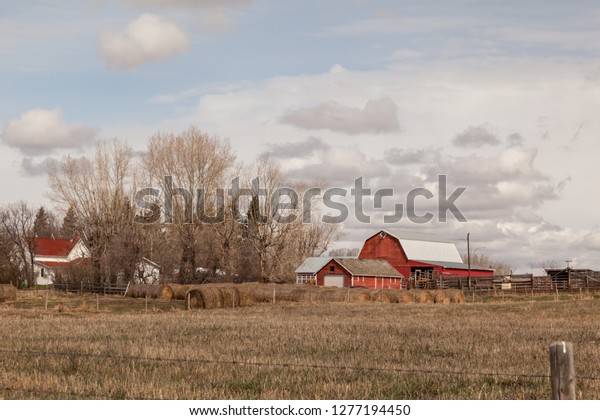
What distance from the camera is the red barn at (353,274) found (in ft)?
265

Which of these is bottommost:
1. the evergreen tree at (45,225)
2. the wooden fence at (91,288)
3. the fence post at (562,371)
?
the fence post at (562,371)

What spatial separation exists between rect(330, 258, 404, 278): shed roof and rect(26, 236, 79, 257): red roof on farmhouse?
168ft

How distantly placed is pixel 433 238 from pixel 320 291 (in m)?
52.4

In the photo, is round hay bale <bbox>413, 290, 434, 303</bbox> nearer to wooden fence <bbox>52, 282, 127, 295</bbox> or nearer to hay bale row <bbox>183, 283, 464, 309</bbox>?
hay bale row <bbox>183, 283, 464, 309</bbox>

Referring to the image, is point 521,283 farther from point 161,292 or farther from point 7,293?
point 7,293

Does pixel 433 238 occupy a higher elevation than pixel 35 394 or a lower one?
higher

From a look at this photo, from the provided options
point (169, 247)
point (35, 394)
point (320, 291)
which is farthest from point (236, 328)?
point (169, 247)

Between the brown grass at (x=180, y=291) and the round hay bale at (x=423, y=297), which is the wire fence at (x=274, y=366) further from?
the round hay bale at (x=423, y=297)

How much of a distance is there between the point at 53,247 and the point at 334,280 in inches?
2146

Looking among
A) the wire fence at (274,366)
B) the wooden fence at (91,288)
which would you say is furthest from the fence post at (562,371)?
the wooden fence at (91,288)

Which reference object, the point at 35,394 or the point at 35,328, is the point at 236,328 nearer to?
the point at 35,328

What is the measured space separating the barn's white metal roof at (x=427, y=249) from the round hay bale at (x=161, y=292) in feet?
140

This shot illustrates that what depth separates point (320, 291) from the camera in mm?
54094
